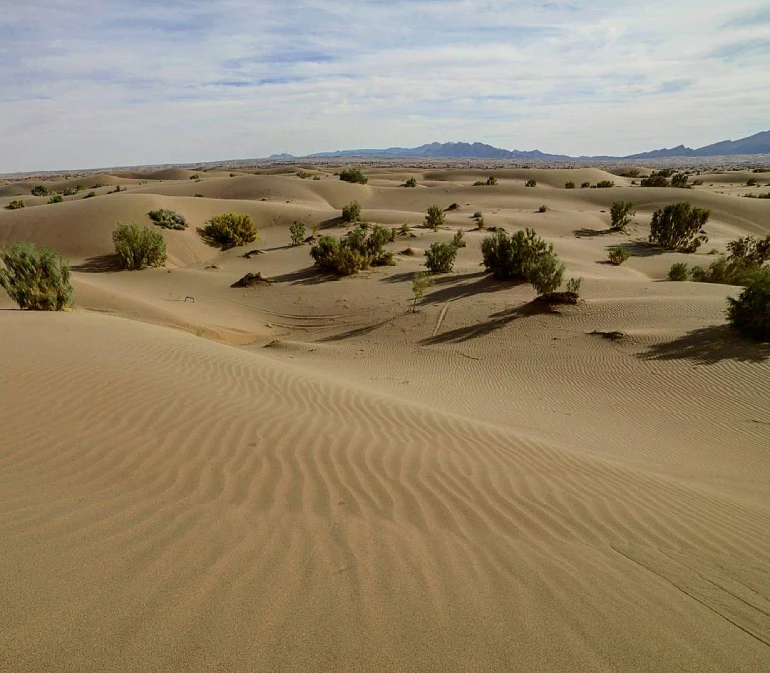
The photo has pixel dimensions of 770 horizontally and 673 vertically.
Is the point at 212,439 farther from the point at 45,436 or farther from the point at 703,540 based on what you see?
the point at 703,540

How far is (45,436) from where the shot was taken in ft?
14.5

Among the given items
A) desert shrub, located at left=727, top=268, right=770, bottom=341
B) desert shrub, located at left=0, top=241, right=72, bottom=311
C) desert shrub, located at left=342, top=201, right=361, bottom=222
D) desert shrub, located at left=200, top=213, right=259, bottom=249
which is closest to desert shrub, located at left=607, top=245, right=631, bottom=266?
desert shrub, located at left=727, top=268, right=770, bottom=341

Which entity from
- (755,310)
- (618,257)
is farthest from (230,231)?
(755,310)

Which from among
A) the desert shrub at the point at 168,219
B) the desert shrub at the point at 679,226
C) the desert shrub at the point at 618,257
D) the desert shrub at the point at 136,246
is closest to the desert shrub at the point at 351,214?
the desert shrub at the point at 168,219

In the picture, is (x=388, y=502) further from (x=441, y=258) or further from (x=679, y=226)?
(x=679, y=226)

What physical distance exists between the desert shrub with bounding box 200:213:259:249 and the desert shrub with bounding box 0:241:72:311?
14.2 metres

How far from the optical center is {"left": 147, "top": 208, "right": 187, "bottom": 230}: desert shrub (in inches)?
992

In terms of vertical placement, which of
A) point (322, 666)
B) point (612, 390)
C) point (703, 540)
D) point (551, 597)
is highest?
point (322, 666)

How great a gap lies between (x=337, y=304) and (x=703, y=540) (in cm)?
1254

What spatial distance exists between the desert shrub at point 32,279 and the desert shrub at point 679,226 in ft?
83.1

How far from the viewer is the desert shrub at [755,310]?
29.9 feet

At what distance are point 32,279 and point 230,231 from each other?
14.8 meters

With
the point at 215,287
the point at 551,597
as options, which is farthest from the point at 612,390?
the point at 215,287

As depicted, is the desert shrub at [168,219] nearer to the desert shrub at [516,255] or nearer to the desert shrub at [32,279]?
the desert shrub at [32,279]
